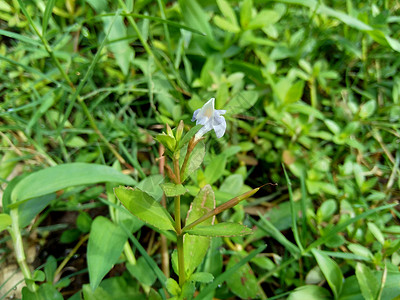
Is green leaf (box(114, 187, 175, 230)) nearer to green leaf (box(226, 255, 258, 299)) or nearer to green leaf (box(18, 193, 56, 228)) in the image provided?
green leaf (box(226, 255, 258, 299))

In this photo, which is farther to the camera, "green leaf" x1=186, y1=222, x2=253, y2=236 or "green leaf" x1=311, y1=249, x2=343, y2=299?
"green leaf" x1=311, y1=249, x2=343, y2=299

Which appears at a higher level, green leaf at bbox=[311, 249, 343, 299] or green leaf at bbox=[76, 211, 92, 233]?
green leaf at bbox=[76, 211, 92, 233]

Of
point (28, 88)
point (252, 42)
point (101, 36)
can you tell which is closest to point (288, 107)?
point (252, 42)

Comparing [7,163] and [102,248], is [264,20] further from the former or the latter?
[7,163]

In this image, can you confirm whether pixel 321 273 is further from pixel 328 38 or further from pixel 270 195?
pixel 328 38

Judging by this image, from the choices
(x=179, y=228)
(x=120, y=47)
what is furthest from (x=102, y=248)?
(x=120, y=47)

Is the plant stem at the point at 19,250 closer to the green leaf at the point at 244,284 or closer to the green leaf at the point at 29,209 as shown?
the green leaf at the point at 29,209

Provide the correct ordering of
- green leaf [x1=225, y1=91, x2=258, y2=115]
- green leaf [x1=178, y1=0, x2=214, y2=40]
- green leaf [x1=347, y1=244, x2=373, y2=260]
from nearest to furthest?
green leaf [x1=347, y1=244, x2=373, y2=260] < green leaf [x1=225, y1=91, x2=258, y2=115] < green leaf [x1=178, y1=0, x2=214, y2=40]

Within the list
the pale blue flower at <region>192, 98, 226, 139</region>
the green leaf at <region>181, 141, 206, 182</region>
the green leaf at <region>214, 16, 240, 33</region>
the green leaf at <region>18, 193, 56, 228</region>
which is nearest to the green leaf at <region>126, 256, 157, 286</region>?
the green leaf at <region>18, 193, 56, 228</region>
